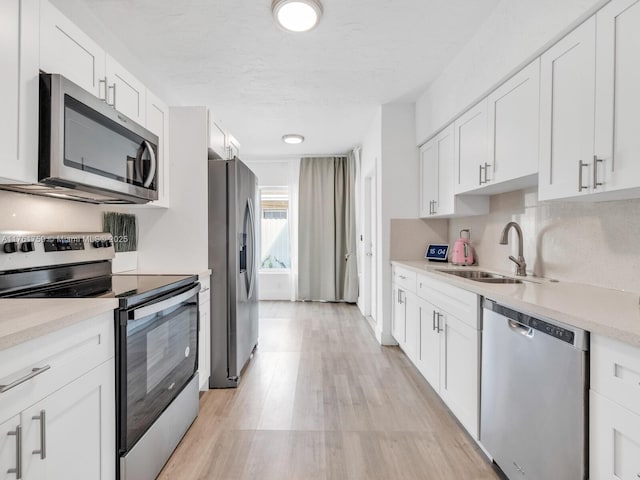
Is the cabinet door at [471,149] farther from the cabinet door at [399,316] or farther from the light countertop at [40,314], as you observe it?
the light countertop at [40,314]

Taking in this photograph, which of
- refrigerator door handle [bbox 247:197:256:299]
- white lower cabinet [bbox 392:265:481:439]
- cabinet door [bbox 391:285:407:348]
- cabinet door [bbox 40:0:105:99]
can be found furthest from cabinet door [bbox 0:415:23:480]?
cabinet door [bbox 391:285:407:348]

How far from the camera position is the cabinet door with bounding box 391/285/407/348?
3129mm

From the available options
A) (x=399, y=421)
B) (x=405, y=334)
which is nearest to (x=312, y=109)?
(x=405, y=334)

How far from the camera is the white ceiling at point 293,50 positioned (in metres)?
2.09

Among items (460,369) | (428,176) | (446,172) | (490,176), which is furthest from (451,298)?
(428,176)

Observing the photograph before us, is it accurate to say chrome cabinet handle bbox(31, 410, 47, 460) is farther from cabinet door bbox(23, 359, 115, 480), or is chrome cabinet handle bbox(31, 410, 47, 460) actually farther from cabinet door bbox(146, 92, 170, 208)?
cabinet door bbox(146, 92, 170, 208)

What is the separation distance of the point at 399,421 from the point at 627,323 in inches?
57.2

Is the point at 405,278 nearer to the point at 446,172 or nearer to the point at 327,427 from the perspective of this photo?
the point at 446,172

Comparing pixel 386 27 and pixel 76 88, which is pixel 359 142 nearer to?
pixel 386 27

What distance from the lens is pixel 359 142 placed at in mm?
5012

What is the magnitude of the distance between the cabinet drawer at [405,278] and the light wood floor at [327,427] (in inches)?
27.2

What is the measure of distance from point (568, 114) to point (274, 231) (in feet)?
16.0

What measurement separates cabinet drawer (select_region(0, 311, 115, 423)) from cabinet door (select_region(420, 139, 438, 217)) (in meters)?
2.82

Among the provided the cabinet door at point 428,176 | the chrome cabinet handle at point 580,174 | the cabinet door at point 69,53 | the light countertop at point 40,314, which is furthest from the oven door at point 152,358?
the cabinet door at point 428,176
